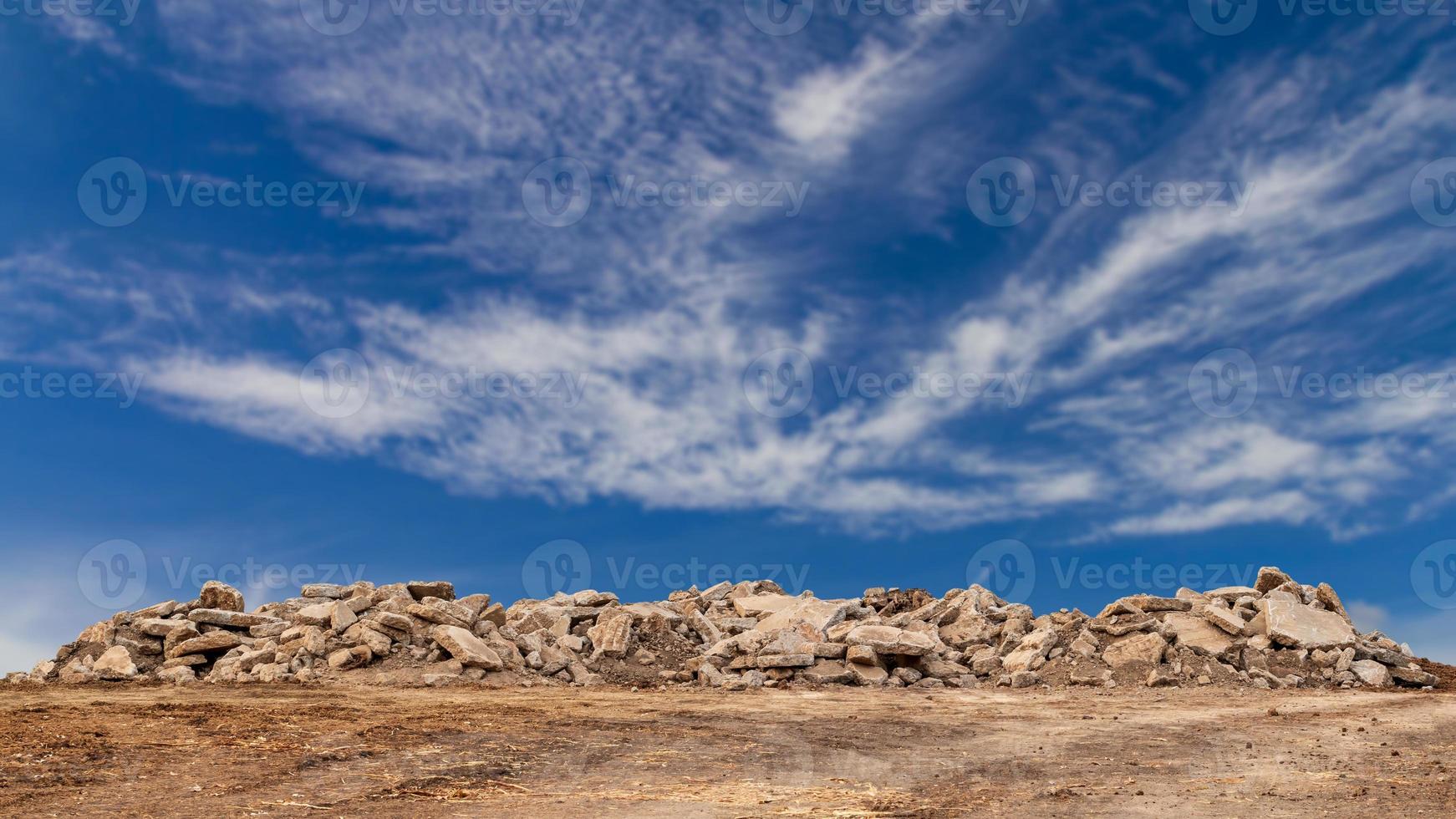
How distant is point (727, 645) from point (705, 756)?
868 cm

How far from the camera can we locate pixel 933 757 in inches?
503

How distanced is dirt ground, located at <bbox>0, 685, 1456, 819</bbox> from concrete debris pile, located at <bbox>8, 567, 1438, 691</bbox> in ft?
6.71

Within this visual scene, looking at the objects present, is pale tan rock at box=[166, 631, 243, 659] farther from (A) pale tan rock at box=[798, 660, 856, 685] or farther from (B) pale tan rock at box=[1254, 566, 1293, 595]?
(B) pale tan rock at box=[1254, 566, 1293, 595]

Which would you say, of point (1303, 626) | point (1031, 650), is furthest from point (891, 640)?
point (1303, 626)

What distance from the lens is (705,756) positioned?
12.5 meters

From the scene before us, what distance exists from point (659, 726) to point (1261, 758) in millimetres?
7573

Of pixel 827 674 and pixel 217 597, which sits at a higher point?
pixel 217 597

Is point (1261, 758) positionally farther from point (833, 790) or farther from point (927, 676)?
point (927, 676)

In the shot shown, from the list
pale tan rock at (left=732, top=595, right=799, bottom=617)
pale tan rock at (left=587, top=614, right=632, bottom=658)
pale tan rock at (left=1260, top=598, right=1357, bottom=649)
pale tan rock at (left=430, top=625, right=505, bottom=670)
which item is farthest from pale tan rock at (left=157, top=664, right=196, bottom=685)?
pale tan rock at (left=1260, top=598, right=1357, bottom=649)

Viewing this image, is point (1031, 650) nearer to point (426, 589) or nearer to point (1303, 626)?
point (1303, 626)

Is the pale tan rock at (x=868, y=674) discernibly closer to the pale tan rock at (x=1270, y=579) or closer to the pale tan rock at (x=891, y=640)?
the pale tan rock at (x=891, y=640)

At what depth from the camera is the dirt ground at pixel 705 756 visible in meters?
10.1

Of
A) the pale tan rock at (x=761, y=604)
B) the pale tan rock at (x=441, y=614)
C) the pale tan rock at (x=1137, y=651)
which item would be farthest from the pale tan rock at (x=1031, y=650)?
the pale tan rock at (x=441, y=614)

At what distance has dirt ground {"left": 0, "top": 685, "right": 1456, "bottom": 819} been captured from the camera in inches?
399
